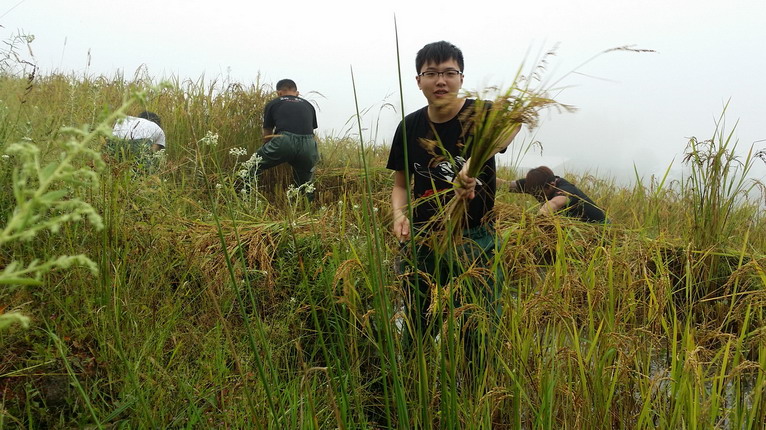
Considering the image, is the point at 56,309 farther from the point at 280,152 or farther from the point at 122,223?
the point at 280,152

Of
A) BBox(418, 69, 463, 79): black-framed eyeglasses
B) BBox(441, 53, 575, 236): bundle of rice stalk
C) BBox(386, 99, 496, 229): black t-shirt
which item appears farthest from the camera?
BBox(418, 69, 463, 79): black-framed eyeglasses

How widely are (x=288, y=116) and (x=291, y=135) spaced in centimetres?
64

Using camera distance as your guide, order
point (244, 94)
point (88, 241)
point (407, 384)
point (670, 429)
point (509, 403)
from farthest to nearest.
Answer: point (244, 94) → point (88, 241) → point (407, 384) → point (509, 403) → point (670, 429)

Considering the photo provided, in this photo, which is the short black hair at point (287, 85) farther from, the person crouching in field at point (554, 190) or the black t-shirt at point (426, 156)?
the black t-shirt at point (426, 156)

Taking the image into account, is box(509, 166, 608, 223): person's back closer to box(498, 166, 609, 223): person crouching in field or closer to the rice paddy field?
box(498, 166, 609, 223): person crouching in field

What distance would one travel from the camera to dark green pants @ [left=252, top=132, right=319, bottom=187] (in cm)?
598

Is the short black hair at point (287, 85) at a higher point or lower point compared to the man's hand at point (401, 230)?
higher

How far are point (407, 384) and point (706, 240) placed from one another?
2.39 meters

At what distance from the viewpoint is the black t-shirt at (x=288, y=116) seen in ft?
20.9

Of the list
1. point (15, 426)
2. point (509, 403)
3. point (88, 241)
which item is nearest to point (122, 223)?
point (88, 241)

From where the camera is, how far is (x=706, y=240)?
10.9 ft

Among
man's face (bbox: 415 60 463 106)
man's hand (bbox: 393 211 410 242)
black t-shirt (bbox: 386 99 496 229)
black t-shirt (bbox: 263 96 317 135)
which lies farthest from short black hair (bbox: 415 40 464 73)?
black t-shirt (bbox: 263 96 317 135)

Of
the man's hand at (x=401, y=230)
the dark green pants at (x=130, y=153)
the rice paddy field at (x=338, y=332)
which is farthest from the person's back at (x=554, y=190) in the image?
the dark green pants at (x=130, y=153)

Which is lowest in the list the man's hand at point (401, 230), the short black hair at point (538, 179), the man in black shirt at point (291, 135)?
the man's hand at point (401, 230)
